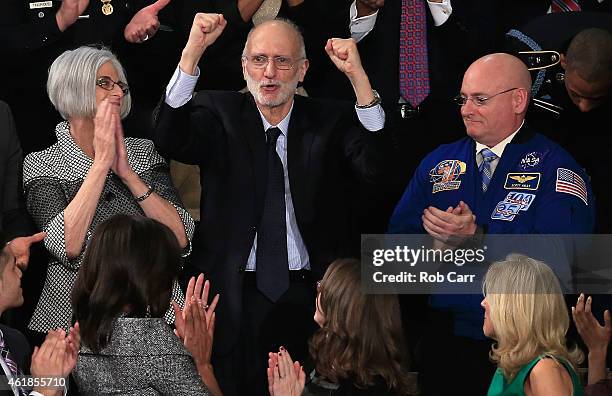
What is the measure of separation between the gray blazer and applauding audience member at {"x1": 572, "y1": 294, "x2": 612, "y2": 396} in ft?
5.48

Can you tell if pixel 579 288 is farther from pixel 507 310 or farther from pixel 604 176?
pixel 507 310

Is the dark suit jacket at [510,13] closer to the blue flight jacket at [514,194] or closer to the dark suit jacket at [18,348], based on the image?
the blue flight jacket at [514,194]

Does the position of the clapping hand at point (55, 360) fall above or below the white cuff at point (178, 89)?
below

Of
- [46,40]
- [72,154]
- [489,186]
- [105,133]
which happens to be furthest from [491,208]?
[46,40]

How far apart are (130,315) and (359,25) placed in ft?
7.45

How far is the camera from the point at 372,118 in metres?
5.44

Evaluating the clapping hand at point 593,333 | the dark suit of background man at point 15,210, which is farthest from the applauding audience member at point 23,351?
the clapping hand at point 593,333

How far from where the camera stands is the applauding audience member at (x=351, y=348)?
4.78 m

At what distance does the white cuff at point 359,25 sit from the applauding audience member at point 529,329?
1.89 m

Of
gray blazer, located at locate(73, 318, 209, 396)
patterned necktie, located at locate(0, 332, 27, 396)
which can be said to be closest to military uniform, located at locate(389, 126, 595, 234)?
gray blazer, located at locate(73, 318, 209, 396)

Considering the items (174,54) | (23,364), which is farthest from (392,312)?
(174,54)

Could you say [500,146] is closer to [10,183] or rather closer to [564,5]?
[564,5]

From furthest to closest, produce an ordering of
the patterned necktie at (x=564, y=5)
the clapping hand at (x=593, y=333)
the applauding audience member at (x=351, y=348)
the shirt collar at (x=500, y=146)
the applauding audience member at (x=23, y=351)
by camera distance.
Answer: the patterned necktie at (x=564, y=5) < the shirt collar at (x=500, y=146) < the clapping hand at (x=593, y=333) < the applauding audience member at (x=351, y=348) < the applauding audience member at (x=23, y=351)

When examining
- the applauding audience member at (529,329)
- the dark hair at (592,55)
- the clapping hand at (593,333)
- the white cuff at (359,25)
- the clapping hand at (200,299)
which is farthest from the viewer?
the white cuff at (359,25)
